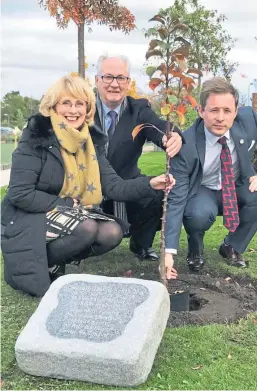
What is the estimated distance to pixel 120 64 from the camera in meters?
4.47

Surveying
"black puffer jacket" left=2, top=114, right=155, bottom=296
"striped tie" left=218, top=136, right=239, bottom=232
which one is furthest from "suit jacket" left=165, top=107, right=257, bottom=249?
"black puffer jacket" left=2, top=114, right=155, bottom=296

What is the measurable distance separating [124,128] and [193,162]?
70 centimetres

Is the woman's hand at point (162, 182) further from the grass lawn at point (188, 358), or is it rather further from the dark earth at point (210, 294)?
the grass lawn at point (188, 358)

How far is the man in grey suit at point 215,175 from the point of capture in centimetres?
424

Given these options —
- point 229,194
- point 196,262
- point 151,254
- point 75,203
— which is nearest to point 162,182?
point 75,203

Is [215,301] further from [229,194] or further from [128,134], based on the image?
[128,134]

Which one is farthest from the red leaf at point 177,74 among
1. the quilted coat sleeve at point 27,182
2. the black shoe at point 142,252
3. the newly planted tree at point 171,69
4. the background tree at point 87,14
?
the background tree at point 87,14

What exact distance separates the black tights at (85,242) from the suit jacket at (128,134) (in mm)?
792

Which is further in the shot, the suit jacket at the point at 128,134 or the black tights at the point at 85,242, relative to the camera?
the suit jacket at the point at 128,134

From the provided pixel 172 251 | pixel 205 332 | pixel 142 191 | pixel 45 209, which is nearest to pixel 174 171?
pixel 142 191

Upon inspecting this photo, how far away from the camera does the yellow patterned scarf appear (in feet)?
13.0

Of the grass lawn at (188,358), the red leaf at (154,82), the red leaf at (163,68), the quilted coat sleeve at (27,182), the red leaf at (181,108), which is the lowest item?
the grass lawn at (188,358)

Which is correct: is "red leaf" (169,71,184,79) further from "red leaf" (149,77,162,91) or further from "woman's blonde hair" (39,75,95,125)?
"woman's blonde hair" (39,75,95,125)

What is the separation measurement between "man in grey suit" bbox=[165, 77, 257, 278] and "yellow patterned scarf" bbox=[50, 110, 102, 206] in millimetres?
590
